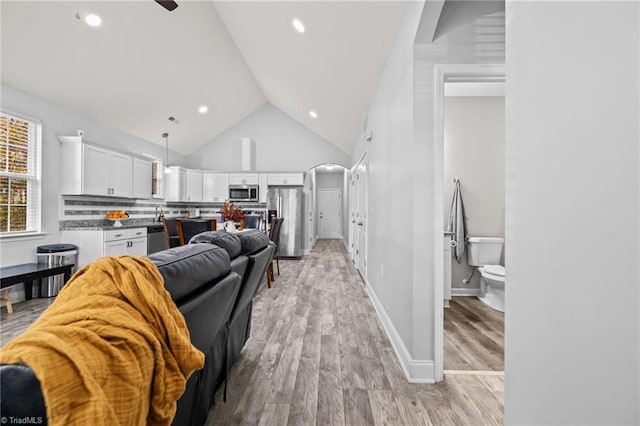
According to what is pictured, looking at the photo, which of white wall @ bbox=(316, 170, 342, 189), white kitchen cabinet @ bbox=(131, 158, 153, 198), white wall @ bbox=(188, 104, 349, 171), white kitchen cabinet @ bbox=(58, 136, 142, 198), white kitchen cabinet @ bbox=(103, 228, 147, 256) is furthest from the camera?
white wall @ bbox=(316, 170, 342, 189)

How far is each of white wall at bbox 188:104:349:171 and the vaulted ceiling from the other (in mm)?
1475

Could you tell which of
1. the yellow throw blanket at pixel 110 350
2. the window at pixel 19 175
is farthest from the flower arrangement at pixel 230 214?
the yellow throw blanket at pixel 110 350

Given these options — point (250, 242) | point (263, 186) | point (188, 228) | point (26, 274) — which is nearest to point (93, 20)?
point (188, 228)

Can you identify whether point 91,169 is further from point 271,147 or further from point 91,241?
point 271,147

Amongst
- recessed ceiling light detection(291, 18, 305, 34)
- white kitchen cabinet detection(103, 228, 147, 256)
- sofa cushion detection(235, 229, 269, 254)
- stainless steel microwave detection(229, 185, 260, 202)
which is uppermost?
recessed ceiling light detection(291, 18, 305, 34)

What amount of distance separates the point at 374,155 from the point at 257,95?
14.9ft

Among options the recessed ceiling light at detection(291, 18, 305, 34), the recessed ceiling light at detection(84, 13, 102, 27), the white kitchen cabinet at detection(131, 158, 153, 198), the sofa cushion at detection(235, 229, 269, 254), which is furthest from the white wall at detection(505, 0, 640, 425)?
the white kitchen cabinet at detection(131, 158, 153, 198)

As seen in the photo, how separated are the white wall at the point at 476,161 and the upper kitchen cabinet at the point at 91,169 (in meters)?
5.10

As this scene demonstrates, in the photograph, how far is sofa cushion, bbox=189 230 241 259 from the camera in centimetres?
150

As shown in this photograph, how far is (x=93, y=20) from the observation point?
3.30m

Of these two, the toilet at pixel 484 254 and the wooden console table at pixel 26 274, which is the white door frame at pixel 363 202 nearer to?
the toilet at pixel 484 254

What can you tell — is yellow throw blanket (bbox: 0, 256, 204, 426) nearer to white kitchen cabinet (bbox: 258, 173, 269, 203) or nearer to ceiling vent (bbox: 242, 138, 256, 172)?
white kitchen cabinet (bbox: 258, 173, 269, 203)

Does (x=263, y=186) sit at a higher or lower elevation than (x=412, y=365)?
higher

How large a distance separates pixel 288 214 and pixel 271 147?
1.97 metres
